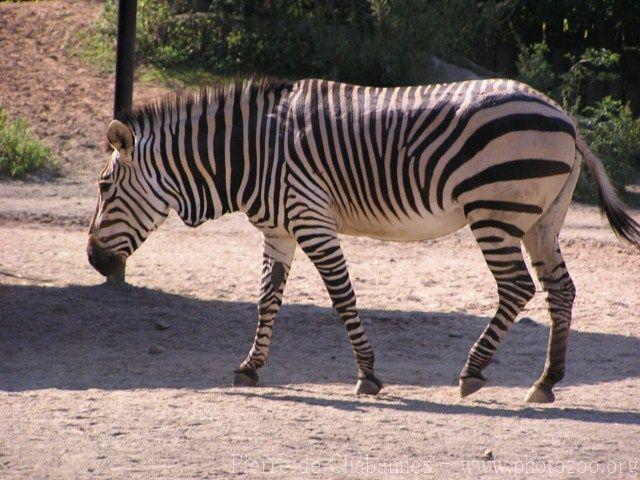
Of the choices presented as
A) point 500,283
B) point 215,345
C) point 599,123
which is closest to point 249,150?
point 500,283

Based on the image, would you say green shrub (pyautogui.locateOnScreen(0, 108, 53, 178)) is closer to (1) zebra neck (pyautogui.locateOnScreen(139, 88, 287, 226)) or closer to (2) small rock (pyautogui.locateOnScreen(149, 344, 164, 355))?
(2) small rock (pyautogui.locateOnScreen(149, 344, 164, 355))

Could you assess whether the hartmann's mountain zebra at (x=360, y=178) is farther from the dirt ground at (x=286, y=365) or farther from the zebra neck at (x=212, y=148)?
the dirt ground at (x=286, y=365)

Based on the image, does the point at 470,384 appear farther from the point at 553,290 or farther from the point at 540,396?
the point at 553,290

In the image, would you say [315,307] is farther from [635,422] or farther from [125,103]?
[635,422]

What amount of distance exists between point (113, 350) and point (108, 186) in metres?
1.48

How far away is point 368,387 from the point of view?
21.0ft

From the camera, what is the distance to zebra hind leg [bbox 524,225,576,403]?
20.9 ft

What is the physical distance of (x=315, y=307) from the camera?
883cm

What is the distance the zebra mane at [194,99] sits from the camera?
6.66 meters

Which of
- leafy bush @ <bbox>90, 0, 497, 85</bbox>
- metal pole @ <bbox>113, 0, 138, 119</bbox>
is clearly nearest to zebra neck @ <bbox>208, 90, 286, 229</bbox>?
metal pole @ <bbox>113, 0, 138, 119</bbox>

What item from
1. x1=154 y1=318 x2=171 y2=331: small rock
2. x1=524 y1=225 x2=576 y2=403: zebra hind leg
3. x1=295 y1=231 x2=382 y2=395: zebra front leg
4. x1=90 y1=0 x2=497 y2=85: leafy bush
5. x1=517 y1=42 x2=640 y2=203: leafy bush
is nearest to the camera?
x1=295 y1=231 x2=382 y2=395: zebra front leg

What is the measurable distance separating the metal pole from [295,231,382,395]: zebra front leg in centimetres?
341

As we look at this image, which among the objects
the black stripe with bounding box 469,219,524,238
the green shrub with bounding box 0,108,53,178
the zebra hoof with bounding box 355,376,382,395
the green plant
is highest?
the black stripe with bounding box 469,219,524,238

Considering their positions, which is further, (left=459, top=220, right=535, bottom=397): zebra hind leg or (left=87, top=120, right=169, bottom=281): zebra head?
(left=87, top=120, right=169, bottom=281): zebra head
